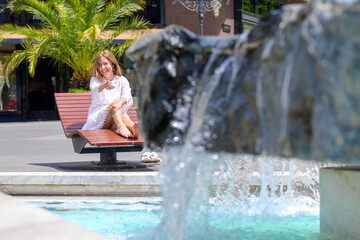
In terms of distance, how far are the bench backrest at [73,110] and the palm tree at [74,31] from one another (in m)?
12.4

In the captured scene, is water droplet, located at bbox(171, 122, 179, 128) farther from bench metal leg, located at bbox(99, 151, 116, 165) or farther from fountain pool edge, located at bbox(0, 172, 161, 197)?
bench metal leg, located at bbox(99, 151, 116, 165)

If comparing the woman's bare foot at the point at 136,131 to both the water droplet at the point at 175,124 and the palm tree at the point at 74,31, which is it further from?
the palm tree at the point at 74,31

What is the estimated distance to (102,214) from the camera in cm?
476

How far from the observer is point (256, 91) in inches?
70.7

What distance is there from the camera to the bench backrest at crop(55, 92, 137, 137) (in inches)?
269

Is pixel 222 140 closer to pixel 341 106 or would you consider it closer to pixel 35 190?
pixel 341 106

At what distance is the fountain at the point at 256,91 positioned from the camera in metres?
1.57

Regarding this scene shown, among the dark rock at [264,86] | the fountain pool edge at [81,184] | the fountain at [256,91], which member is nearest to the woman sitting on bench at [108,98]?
the fountain pool edge at [81,184]

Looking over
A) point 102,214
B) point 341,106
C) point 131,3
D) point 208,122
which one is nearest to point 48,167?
point 102,214


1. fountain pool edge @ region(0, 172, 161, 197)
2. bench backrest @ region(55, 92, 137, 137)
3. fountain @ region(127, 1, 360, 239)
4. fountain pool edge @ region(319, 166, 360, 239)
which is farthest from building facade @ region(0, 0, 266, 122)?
fountain @ region(127, 1, 360, 239)

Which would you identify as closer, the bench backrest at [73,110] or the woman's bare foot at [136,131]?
the woman's bare foot at [136,131]

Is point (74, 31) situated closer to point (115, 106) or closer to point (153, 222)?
point (115, 106)

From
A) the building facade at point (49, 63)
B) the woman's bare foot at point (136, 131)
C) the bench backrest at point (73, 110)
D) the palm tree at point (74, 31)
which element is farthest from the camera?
the building facade at point (49, 63)

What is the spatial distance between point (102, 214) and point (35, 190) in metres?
0.87
